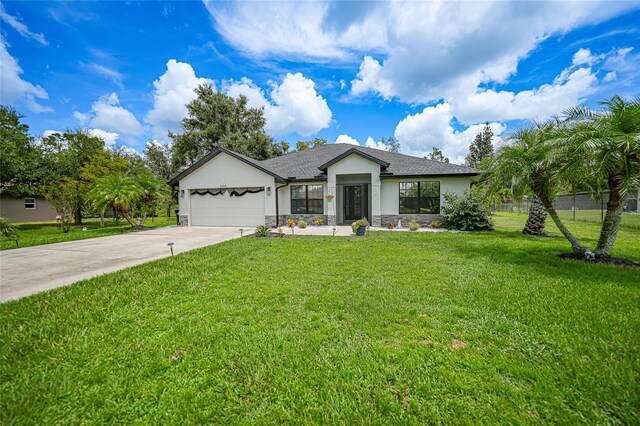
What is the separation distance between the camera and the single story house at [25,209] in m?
21.9

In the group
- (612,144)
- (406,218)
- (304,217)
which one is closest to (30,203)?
(304,217)

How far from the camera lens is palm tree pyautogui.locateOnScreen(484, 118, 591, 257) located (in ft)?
20.8

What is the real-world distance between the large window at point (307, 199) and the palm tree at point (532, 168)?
914 cm

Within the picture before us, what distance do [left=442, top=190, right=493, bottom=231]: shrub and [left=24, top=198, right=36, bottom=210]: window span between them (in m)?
35.8

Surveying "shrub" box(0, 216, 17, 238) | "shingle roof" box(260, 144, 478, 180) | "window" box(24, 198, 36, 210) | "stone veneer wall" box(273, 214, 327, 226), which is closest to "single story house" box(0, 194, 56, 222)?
"window" box(24, 198, 36, 210)

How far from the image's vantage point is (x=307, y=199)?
15.1m

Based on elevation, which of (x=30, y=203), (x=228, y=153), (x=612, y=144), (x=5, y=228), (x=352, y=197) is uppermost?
(x=228, y=153)

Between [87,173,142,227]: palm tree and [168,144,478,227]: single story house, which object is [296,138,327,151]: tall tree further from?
[87,173,142,227]: palm tree

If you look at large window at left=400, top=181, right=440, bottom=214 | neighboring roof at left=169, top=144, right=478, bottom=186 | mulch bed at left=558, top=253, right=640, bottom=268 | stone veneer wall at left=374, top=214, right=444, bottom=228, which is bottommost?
mulch bed at left=558, top=253, right=640, bottom=268

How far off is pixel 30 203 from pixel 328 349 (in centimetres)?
3487

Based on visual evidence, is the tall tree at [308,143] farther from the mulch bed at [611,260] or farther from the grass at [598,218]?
the mulch bed at [611,260]

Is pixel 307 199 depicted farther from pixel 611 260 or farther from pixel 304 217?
pixel 611 260

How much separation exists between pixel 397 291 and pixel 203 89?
30.9 meters

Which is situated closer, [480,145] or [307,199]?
[307,199]
